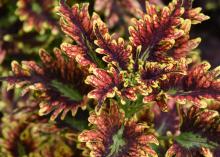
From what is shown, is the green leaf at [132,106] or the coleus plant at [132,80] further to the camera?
the green leaf at [132,106]

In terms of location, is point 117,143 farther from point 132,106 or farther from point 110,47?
point 110,47

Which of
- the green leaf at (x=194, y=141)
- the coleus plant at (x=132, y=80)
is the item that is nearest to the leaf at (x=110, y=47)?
the coleus plant at (x=132, y=80)

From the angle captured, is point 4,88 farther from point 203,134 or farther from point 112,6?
point 203,134

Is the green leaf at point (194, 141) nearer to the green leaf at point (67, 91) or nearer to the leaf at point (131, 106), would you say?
the leaf at point (131, 106)

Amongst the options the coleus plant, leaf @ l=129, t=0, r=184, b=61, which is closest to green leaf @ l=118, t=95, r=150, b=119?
the coleus plant

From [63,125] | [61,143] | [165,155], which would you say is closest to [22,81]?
[63,125]

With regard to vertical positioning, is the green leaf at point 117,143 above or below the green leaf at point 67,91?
below

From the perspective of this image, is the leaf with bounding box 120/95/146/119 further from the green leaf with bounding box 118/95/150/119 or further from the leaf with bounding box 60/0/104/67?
the leaf with bounding box 60/0/104/67
